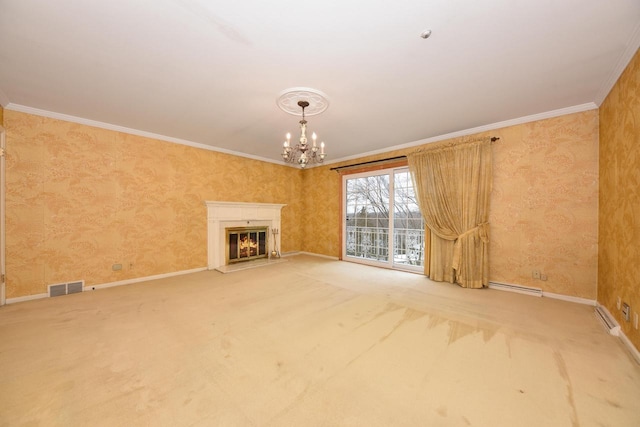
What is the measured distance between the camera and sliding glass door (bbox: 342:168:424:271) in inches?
176

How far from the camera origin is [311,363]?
5.59 feet

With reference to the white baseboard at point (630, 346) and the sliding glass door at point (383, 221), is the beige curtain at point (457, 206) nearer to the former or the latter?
the sliding glass door at point (383, 221)

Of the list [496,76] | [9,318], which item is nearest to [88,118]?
[9,318]

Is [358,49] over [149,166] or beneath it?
over

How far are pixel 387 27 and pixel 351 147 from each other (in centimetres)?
295

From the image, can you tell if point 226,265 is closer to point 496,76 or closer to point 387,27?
point 387,27

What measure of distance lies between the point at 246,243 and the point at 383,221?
124 inches

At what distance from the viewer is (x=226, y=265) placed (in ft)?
15.5

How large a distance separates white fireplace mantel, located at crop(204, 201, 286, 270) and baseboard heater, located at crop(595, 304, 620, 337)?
5322mm

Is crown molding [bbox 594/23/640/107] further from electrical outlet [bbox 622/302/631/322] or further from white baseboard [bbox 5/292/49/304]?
white baseboard [bbox 5/292/49/304]

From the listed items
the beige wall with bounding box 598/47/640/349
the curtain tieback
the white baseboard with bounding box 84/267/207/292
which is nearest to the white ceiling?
the beige wall with bounding box 598/47/640/349

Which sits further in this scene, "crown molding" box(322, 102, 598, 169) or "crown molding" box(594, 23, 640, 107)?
"crown molding" box(322, 102, 598, 169)

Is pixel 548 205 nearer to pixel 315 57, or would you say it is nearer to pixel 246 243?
pixel 315 57

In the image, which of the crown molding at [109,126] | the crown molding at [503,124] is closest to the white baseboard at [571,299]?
the crown molding at [503,124]
